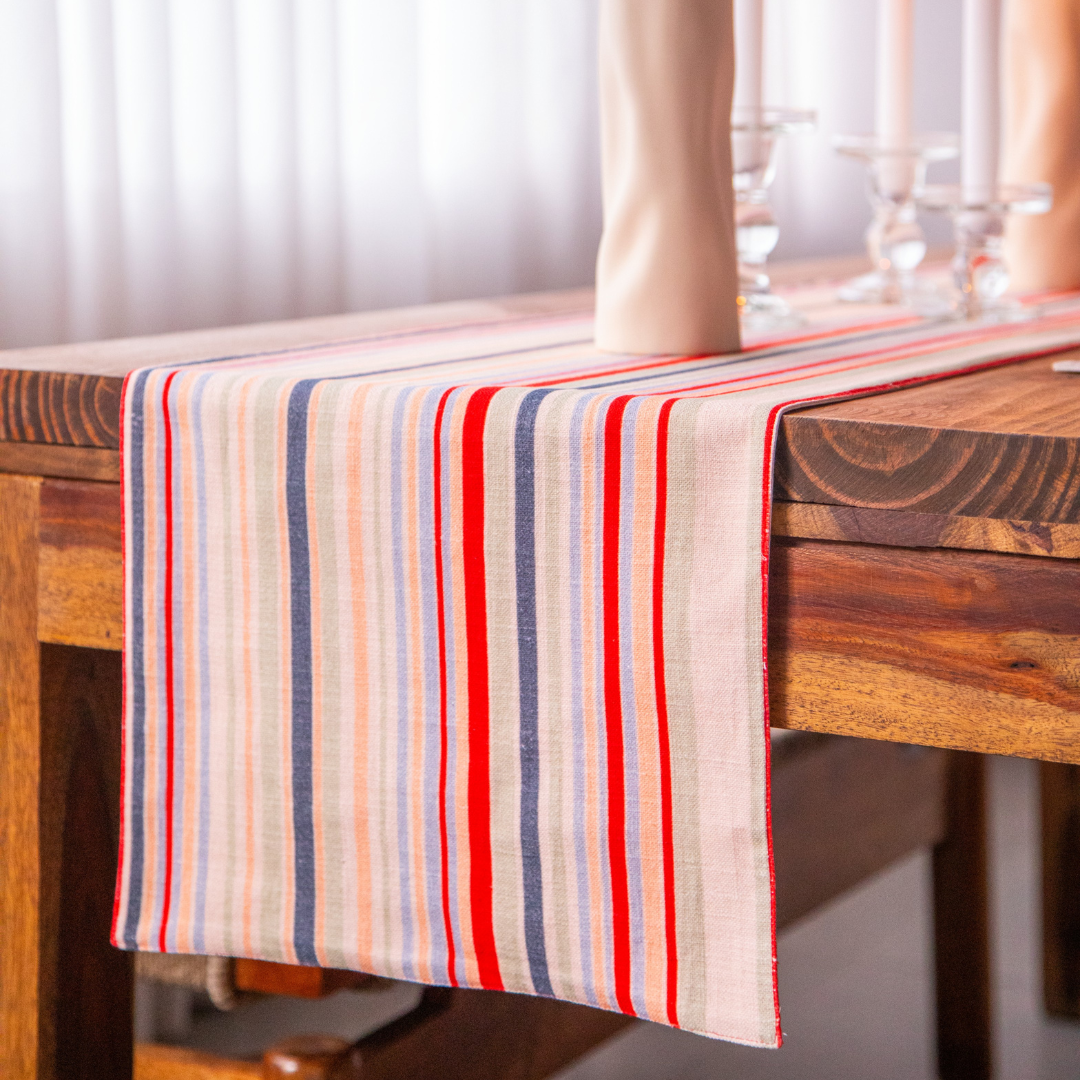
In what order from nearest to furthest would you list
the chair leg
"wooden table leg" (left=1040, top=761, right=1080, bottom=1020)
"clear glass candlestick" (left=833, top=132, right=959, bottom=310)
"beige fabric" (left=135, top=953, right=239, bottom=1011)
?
"beige fabric" (left=135, top=953, right=239, bottom=1011) < "clear glass candlestick" (left=833, top=132, right=959, bottom=310) < the chair leg < "wooden table leg" (left=1040, top=761, right=1080, bottom=1020)

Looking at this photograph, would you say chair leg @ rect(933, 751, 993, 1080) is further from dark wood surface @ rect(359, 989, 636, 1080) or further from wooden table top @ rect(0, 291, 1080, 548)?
wooden table top @ rect(0, 291, 1080, 548)

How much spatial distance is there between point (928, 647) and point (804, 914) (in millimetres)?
718

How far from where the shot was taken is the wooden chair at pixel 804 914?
2.89ft

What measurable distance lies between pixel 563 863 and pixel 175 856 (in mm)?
188

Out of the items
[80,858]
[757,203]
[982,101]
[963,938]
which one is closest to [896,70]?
[982,101]

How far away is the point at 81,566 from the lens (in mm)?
750

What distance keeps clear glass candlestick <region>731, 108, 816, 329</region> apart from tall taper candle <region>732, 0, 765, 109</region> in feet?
0.14

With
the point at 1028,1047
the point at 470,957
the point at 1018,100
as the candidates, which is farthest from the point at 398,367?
the point at 1028,1047

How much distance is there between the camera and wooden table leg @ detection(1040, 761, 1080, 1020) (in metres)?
1.71

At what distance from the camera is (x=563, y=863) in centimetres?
64

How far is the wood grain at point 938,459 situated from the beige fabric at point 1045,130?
0.64 metres

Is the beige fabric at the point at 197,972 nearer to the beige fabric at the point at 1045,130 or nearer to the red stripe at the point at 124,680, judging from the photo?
the red stripe at the point at 124,680

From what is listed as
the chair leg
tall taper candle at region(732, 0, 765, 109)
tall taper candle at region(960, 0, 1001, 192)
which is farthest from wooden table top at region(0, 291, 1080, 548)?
the chair leg

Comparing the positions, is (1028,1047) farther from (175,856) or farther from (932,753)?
(175,856)
